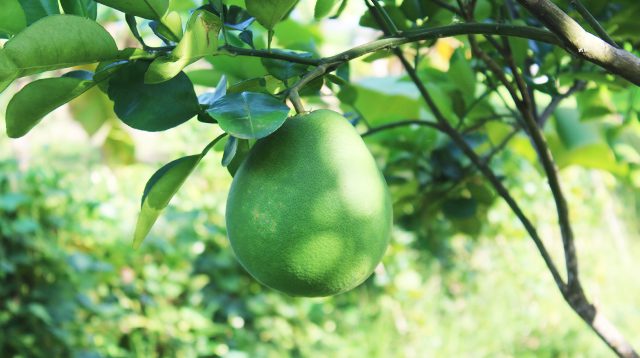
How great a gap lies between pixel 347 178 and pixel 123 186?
1.85 m

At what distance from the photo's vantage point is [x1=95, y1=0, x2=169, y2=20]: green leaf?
49cm

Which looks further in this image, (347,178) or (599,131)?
(599,131)

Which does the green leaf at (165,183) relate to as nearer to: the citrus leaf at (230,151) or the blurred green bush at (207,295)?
the citrus leaf at (230,151)

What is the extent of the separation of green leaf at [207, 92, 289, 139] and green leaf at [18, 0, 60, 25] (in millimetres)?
141

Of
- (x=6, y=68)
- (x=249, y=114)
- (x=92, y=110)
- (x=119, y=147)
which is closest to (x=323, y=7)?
(x=249, y=114)

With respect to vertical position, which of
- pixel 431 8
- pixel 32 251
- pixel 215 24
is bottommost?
pixel 32 251

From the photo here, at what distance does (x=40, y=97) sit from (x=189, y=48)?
0.13 meters

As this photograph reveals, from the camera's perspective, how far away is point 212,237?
7.29ft

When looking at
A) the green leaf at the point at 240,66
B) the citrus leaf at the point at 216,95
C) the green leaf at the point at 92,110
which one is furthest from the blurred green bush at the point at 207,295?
the citrus leaf at the point at 216,95

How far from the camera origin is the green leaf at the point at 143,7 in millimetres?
491

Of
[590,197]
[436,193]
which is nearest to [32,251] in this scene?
[436,193]

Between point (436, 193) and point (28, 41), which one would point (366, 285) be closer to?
point (436, 193)

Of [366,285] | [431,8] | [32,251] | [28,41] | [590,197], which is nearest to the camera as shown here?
[28,41]

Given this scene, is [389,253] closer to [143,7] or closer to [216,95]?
[216,95]
